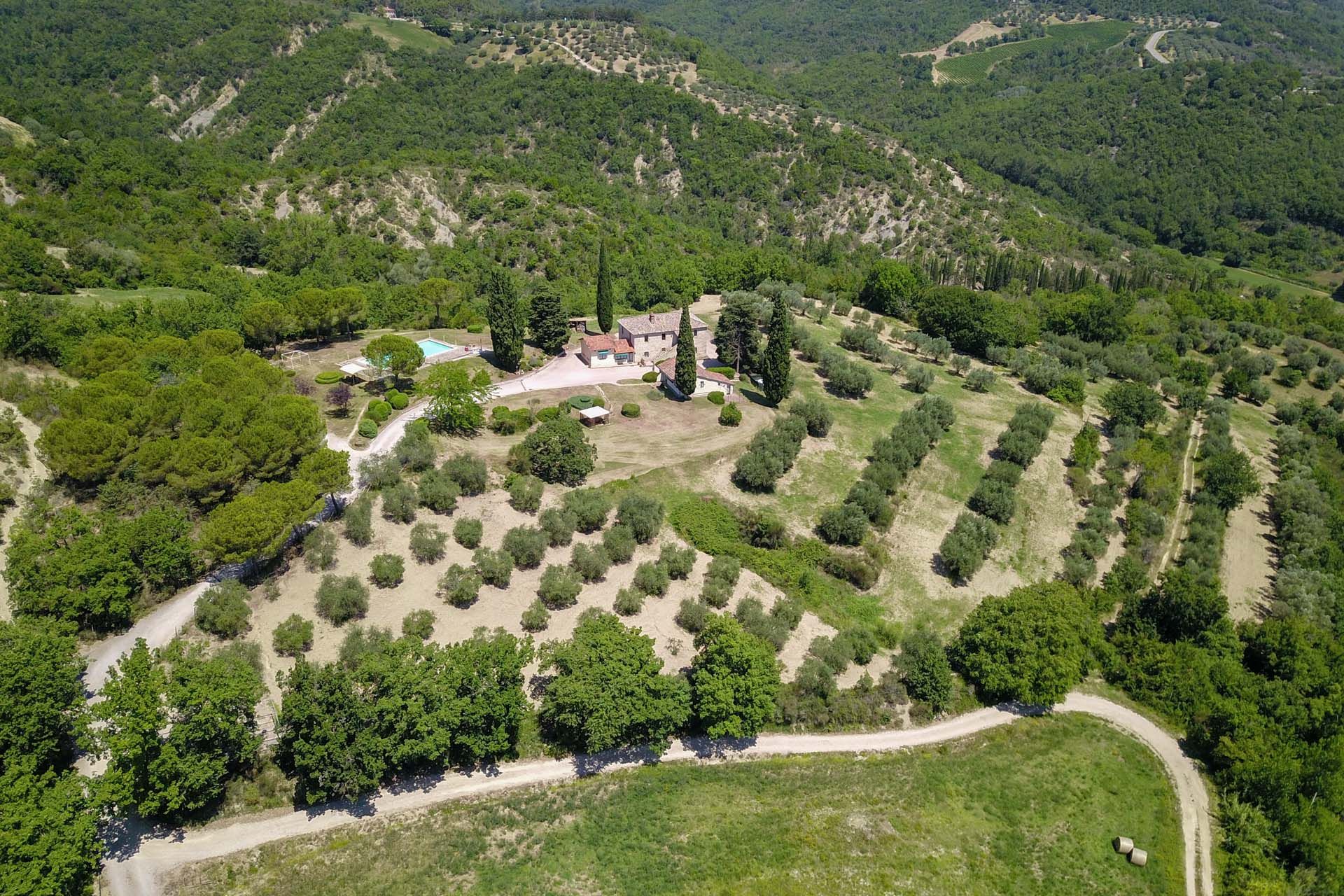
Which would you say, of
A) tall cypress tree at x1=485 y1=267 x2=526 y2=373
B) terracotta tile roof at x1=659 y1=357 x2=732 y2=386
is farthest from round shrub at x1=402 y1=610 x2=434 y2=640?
terracotta tile roof at x1=659 y1=357 x2=732 y2=386

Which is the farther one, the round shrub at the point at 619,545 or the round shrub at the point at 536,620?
the round shrub at the point at 619,545

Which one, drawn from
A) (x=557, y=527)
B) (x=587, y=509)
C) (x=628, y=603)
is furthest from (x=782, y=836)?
(x=587, y=509)

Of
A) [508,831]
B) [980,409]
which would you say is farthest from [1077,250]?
[508,831]

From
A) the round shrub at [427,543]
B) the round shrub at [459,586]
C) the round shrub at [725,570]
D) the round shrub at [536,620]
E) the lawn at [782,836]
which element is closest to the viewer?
the lawn at [782,836]

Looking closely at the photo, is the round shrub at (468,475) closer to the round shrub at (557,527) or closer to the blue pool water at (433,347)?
the round shrub at (557,527)

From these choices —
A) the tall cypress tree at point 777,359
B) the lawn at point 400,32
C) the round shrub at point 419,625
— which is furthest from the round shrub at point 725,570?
the lawn at point 400,32

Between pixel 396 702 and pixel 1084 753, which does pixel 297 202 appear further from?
Result: pixel 1084 753

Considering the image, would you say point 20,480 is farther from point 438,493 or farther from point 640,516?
point 640,516

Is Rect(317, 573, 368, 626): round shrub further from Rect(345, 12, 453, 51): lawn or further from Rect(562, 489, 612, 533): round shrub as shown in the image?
Rect(345, 12, 453, 51): lawn
